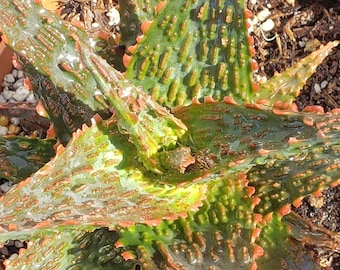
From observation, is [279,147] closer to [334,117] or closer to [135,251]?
[334,117]

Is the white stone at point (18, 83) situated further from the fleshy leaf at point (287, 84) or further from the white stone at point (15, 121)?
the fleshy leaf at point (287, 84)

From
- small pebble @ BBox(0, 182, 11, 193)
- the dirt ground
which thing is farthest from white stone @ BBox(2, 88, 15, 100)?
the dirt ground

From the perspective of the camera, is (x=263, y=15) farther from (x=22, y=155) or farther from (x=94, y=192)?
(x=94, y=192)

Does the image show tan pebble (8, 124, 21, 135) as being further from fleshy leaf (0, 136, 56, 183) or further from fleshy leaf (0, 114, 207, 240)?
fleshy leaf (0, 114, 207, 240)

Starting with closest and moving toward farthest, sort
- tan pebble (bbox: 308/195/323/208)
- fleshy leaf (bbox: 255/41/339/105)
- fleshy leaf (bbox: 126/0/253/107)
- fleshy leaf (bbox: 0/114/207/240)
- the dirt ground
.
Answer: fleshy leaf (bbox: 0/114/207/240)
fleshy leaf (bbox: 126/0/253/107)
fleshy leaf (bbox: 255/41/339/105)
tan pebble (bbox: 308/195/323/208)
the dirt ground

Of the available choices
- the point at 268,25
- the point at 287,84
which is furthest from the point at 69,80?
the point at 268,25

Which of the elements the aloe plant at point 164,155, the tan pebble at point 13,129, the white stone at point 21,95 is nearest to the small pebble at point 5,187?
the tan pebble at point 13,129

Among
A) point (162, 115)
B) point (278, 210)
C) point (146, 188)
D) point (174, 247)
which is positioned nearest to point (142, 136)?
point (162, 115)
